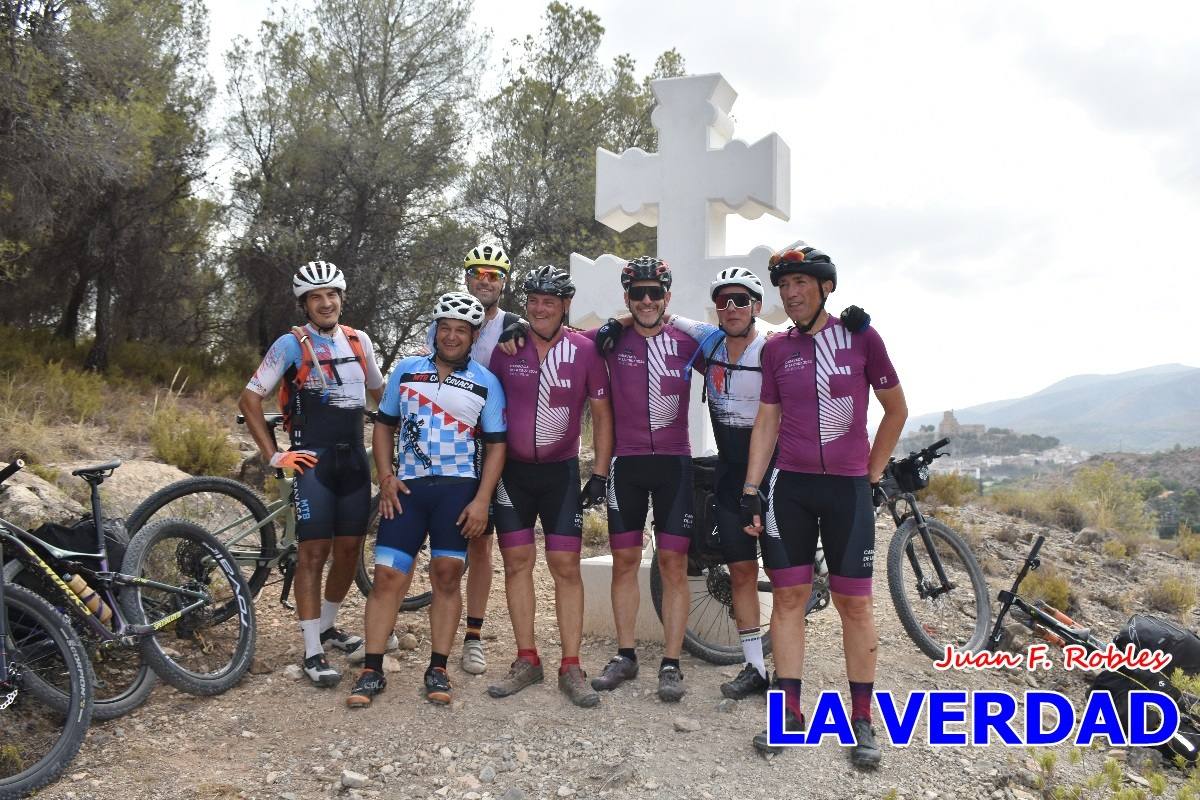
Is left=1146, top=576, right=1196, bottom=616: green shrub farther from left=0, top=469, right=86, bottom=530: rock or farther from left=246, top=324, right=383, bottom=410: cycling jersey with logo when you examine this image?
left=0, top=469, right=86, bottom=530: rock

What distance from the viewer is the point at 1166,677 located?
5.54m

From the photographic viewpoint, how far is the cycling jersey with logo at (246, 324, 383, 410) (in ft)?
15.4

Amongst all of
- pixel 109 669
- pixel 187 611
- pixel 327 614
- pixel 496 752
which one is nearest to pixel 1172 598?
pixel 496 752

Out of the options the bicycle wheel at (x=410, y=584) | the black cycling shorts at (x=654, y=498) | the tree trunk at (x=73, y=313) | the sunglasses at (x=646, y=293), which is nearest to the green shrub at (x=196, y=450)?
the bicycle wheel at (x=410, y=584)

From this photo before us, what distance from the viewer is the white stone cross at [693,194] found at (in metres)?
5.88

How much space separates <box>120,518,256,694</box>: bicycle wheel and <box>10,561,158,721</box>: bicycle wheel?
0.15m

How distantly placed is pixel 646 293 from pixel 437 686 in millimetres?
2329

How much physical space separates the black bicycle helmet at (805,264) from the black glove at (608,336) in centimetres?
92

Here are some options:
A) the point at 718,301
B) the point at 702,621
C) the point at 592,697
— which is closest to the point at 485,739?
the point at 592,697

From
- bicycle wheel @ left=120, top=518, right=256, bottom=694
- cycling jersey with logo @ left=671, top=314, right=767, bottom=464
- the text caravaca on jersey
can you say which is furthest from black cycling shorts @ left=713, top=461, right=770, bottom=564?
bicycle wheel @ left=120, top=518, right=256, bottom=694

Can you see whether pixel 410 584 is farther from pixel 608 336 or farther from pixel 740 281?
pixel 740 281

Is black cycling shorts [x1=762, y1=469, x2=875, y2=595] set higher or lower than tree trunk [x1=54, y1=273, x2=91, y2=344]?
lower

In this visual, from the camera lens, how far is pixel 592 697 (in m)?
4.46

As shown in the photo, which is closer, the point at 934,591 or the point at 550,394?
the point at 550,394
